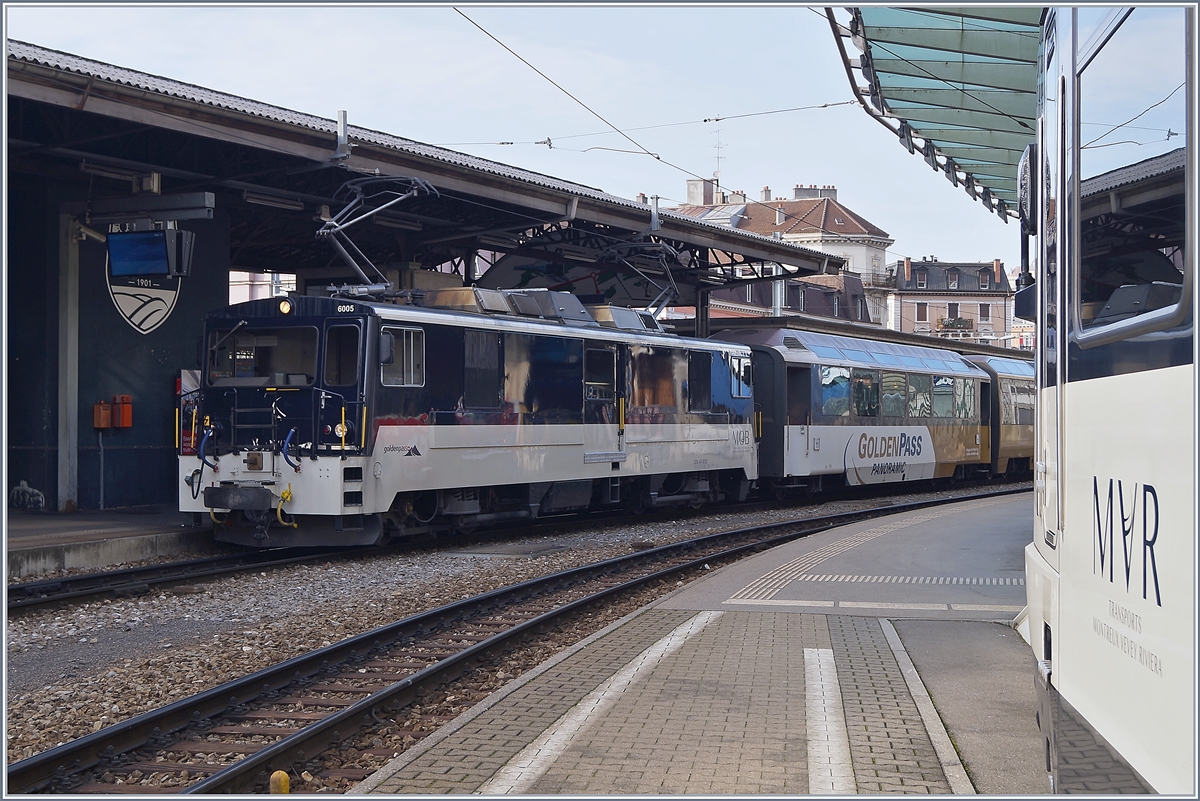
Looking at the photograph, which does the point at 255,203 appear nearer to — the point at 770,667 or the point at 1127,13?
the point at 770,667

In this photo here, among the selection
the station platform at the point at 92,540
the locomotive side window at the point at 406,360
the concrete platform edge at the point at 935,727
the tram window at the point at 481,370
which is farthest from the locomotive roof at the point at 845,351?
the concrete platform edge at the point at 935,727

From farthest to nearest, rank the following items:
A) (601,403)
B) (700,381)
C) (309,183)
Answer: (700,381), (309,183), (601,403)

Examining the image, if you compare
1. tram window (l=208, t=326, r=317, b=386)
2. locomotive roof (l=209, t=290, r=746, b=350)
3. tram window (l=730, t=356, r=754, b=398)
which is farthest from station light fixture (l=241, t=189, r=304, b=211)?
tram window (l=730, t=356, r=754, b=398)

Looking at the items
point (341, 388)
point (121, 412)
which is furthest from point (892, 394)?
point (121, 412)

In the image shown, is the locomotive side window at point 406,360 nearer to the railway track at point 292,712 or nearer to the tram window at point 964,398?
the railway track at point 292,712

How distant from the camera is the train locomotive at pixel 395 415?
13305 millimetres

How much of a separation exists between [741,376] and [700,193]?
59604 mm

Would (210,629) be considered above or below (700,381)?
below

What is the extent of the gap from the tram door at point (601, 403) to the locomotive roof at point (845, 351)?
5.53 m

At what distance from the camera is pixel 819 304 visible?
2653 inches

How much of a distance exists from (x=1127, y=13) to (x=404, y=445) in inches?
458

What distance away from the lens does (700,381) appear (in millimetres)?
19500

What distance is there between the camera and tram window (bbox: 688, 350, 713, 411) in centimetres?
1925

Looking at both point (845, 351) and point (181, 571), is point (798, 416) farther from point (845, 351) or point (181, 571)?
point (181, 571)
